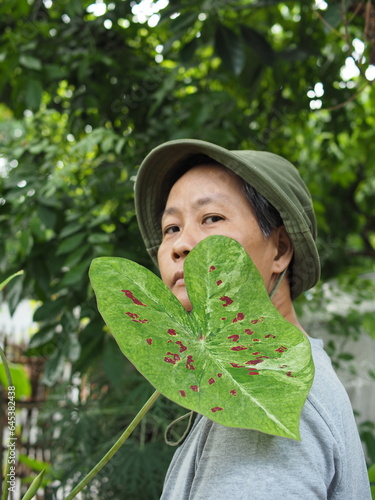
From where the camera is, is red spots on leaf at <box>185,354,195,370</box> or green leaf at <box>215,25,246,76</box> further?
green leaf at <box>215,25,246,76</box>

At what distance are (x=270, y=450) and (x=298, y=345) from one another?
0.39ft

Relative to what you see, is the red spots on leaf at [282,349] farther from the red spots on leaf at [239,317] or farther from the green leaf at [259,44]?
the green leaf at [259,44]

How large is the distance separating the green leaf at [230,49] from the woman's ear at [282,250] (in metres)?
1.28

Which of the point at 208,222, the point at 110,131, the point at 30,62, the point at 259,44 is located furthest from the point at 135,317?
the point at 259,44

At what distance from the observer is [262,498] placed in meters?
0.67

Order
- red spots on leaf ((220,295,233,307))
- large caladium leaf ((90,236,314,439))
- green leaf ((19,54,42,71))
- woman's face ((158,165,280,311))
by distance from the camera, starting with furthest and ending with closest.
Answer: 1. green leaf ((19,54,42,71))
2. woman's face ((158,165,280,311))
3. red spots on leaf ((220,295,233,307))
4. large caladium leaf ((90,236,314,439))

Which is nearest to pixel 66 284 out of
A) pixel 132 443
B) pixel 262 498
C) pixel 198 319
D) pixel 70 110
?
pixel 132 443

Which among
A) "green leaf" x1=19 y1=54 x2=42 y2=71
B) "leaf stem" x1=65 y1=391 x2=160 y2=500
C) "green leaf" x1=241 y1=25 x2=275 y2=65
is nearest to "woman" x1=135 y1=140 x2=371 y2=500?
"leaf stem" x1=65 y1=391 x2=160 y2=500

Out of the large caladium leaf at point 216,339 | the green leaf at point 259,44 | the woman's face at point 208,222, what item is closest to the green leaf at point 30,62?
the green leaf at point 259,44

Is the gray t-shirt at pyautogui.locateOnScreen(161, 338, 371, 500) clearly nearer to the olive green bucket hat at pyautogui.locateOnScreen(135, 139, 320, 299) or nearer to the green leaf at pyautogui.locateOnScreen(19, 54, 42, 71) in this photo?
the olive green bucket hat at pyautogui.locateOnScreen(135, 139, 320, 299)

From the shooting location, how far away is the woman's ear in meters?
1.00

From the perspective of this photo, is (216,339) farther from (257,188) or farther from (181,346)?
(257,188)

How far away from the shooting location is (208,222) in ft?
3.13

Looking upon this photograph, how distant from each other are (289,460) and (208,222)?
383 millimetres
